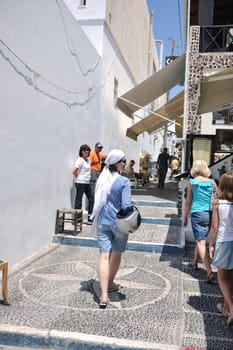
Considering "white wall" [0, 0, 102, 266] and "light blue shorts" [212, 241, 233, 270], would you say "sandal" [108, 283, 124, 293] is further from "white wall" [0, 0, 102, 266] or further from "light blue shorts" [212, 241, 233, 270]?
"white wall" [0, 0, 102, 266]

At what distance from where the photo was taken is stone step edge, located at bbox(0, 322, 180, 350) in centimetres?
290

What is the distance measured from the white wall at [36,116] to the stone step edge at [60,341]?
1.57m

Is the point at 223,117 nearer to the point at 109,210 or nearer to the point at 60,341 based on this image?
the point at 109,210

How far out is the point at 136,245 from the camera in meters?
5.92

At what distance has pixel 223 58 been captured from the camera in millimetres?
9102

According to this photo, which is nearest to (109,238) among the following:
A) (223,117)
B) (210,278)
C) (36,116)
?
(210,278)

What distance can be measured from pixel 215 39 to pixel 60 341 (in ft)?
29.9

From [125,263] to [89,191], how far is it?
239 centimetres

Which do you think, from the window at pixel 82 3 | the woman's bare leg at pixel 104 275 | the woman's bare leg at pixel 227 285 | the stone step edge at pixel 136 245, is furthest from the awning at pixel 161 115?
the woman's bare leg at pixel 227 285

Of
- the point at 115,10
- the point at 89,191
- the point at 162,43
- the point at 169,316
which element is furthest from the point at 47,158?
the point at 162,43

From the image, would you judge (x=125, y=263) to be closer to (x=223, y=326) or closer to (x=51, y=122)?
(x=223, y=326)

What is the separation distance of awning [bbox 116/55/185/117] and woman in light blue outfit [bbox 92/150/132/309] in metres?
6.16

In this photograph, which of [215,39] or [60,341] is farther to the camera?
[215,39]

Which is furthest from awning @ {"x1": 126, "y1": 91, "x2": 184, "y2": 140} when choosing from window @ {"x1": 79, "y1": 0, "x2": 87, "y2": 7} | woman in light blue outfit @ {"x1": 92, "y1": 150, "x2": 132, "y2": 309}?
woman in light blue outfit @ {"x1": 92, "y1": 150, "x2": 132, "y2": 309}
